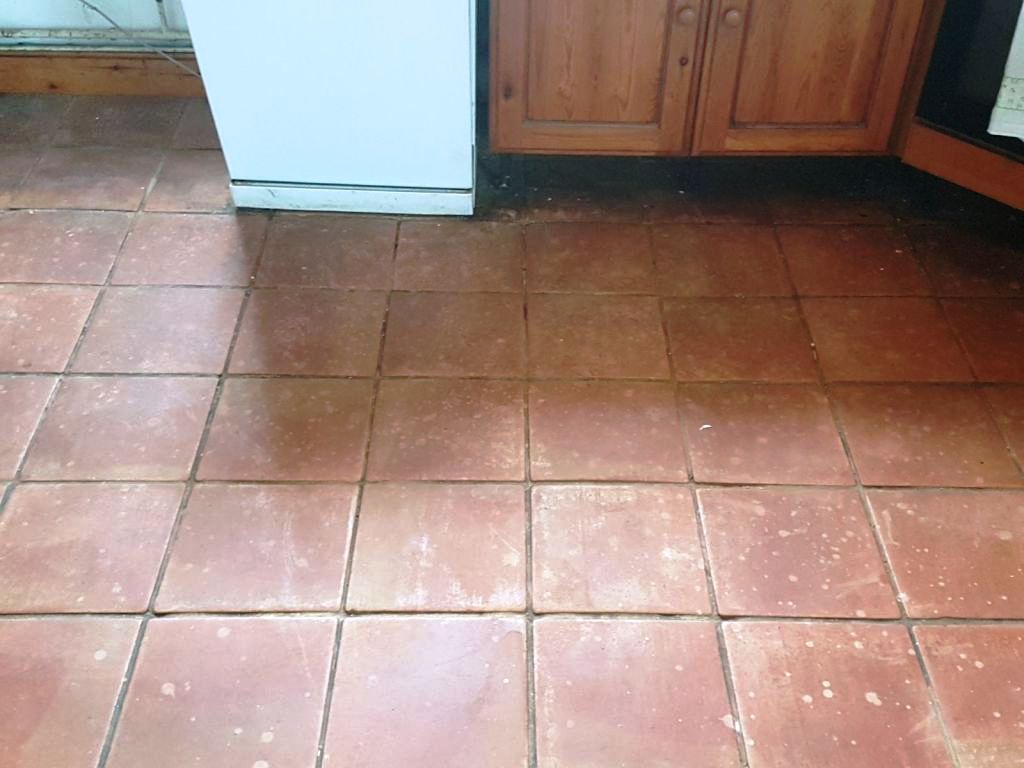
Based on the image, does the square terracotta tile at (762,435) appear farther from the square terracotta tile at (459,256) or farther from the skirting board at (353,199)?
the skirting board at (353,199)

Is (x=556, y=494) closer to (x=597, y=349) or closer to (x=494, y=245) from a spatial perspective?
(x=597, y=349)

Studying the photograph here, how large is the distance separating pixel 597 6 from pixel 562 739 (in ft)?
4.58

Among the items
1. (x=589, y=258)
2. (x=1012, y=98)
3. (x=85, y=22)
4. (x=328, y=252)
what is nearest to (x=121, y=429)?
(x=328, y=252)

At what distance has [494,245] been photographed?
208 centimetres

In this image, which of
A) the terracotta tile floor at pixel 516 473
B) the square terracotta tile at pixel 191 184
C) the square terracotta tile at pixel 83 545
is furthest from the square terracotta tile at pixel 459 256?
the square terracotta tile at pixel 83 545

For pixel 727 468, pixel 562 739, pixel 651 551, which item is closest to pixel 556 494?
pixel 651 551

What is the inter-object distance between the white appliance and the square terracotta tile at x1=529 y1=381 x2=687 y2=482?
0.62 meters

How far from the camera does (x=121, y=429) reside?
1.65 m

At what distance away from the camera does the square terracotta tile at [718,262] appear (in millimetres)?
1973

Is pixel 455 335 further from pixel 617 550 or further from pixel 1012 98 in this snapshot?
pixel 1012 98

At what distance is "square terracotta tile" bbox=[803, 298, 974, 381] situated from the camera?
1793mm

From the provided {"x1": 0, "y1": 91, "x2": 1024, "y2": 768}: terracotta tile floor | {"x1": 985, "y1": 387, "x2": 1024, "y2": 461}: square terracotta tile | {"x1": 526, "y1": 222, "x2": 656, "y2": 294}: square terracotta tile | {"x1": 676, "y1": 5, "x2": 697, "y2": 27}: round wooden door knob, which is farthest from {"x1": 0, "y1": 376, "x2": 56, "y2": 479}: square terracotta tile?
{"x1": 985, "y1": 387, "x2": 1024, "y2": 461}: square terracotta tile

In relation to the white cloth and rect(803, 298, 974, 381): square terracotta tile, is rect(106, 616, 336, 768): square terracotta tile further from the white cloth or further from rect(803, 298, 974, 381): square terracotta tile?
the white cloth

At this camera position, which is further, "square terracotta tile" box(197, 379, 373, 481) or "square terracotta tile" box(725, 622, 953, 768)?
"square terracotta tile" box(197, 379, 373, 481)
